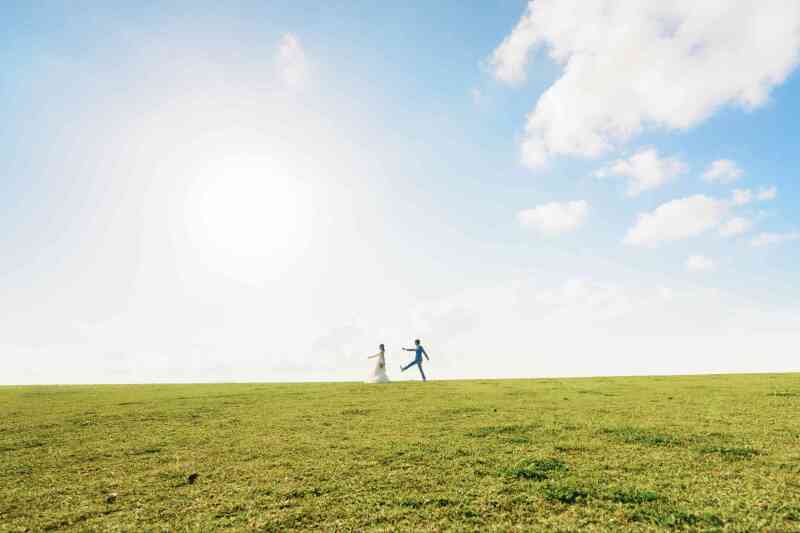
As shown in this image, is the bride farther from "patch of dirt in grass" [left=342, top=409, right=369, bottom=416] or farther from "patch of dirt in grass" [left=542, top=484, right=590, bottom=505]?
"patch of dirt in grass" [left=542, top=484, right=590, bottom=505]

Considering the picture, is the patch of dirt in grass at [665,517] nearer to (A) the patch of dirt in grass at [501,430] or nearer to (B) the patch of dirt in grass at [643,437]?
(B) the patch of dirt in grass at [643,437]

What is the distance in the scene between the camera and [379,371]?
30.8 meters

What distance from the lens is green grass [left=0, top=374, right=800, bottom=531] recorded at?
21.9 feet

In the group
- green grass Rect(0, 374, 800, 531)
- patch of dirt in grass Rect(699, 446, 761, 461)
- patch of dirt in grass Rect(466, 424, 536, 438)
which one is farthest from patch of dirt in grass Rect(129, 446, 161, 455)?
patch of dirt in grass Rect(699, 446, 761, 461)

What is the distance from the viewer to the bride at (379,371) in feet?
99.6

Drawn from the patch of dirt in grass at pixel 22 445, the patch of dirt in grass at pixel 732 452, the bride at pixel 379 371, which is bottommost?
the patch of dirt in grass at pixel 732 452

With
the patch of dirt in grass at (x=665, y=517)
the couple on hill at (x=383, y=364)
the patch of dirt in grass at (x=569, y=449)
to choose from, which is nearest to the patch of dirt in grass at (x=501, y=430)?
the patch of dirt in grass at (x=569, y=449)

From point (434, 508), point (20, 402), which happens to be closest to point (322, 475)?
point (434, 508)

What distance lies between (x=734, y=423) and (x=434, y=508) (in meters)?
10.5

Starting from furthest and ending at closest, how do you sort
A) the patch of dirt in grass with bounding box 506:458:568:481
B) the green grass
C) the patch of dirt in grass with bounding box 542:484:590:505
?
the patch of dirt in grass with bounding box 506:458:568:481 < the patch of dirt in grass with bounding box 542:484:590:505 < the green grass

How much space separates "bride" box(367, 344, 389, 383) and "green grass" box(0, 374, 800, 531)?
1330 cm

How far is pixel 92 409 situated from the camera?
1878 cm

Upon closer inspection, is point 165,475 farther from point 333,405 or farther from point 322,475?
point 333,405

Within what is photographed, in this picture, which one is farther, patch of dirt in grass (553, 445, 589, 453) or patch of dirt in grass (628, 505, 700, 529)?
patch of dirt in grass (553, 445, 589, 453)
